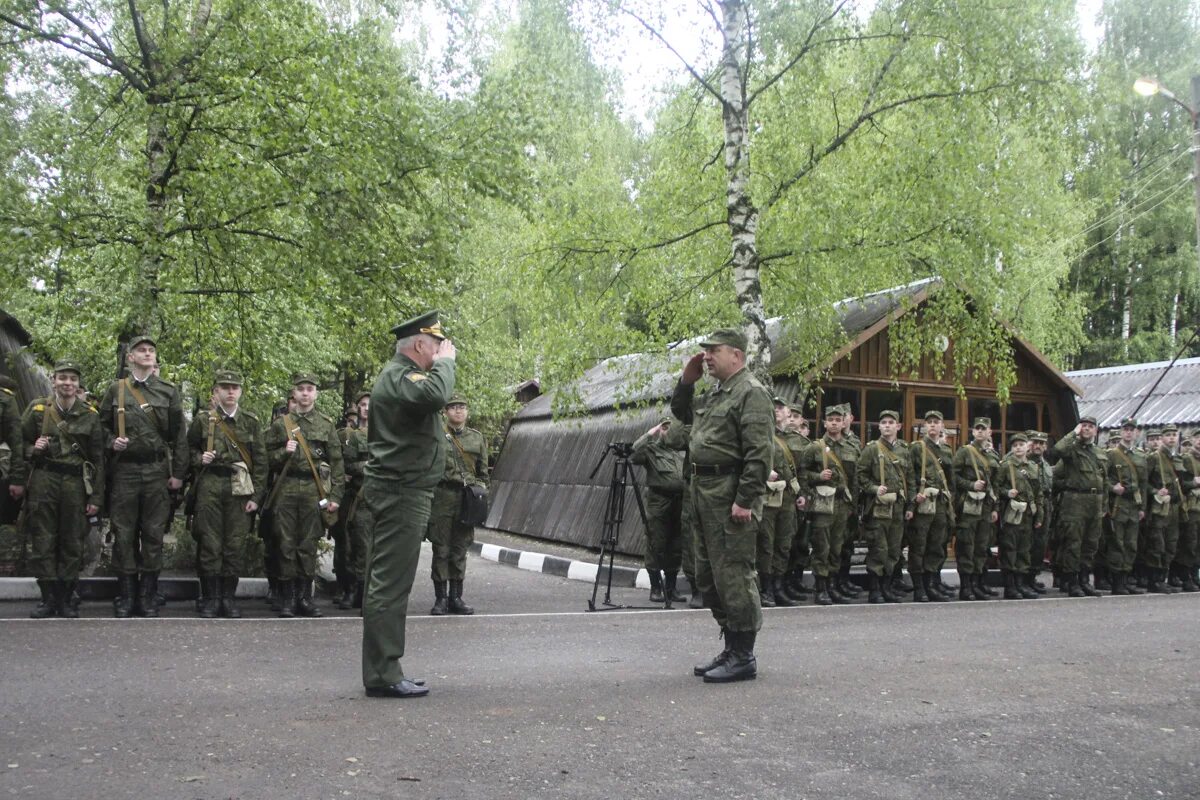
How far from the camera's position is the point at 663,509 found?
11.0m

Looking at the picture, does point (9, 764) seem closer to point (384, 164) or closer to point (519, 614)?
point (519, 614)

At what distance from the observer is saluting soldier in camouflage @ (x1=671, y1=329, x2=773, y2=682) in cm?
625

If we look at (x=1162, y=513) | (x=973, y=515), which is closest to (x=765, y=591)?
(x=973, y=515)

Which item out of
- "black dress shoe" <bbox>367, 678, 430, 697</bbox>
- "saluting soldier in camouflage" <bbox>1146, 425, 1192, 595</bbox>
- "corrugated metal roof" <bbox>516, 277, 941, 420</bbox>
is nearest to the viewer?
"black dress shoe" <bbox>367, 678, 430, 697</bbox>

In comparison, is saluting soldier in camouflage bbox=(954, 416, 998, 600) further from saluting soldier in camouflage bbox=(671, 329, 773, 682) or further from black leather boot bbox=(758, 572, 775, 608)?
saluting soldier in camouflage bbox=(671, 329, 773, 682)

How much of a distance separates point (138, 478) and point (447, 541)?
2597 mm

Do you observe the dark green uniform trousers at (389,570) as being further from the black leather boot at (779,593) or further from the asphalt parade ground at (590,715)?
the black leather boot at (779,593)

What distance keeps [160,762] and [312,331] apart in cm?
1423

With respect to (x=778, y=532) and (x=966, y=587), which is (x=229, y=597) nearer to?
(x=778, y=532)

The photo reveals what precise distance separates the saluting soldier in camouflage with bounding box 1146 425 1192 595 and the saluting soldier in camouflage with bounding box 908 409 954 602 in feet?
11.2

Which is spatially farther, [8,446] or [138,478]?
[8,446]

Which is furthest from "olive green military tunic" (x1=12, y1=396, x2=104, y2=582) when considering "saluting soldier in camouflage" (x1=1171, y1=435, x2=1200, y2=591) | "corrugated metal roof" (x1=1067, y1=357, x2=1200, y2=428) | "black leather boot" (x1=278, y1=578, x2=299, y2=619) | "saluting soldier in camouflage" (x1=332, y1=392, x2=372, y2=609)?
"corrugated metal roof" (x1=1067, y1=357, x2=1200, y2=428)

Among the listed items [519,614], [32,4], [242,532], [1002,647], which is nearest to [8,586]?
[242,532]

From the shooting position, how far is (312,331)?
17953mm
